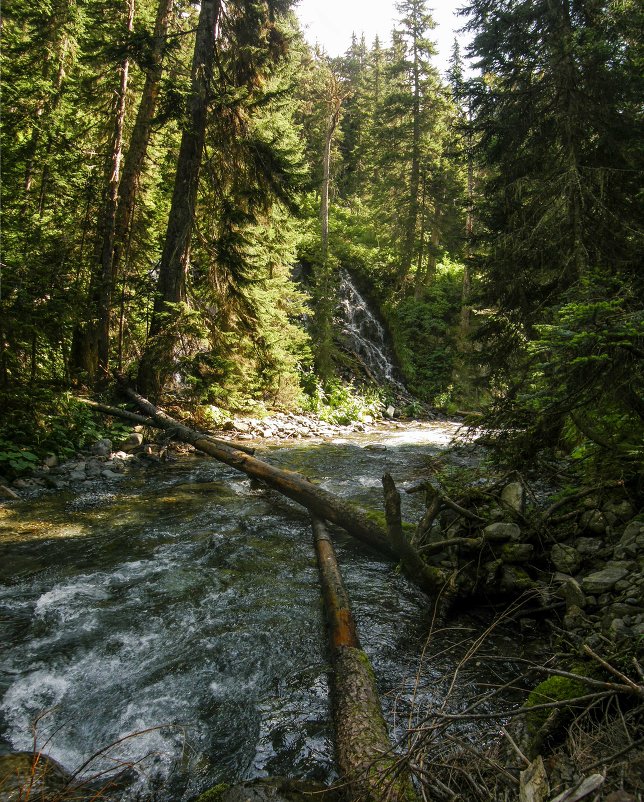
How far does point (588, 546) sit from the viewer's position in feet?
13.4

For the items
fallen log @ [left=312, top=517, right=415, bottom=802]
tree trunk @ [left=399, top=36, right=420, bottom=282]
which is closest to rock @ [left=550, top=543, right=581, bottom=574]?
fallen log @ [left=312, top=517, right=415, bottom=802]

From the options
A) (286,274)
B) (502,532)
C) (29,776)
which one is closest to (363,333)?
(286,274)

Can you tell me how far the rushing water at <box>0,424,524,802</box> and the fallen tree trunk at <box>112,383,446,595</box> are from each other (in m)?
0.27

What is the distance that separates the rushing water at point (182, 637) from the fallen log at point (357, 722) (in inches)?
7.0

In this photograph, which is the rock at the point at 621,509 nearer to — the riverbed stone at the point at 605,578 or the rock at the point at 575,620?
the riverbed stone at the point at 605,578

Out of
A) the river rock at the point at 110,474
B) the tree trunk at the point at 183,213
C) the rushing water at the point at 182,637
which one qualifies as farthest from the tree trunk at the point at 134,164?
the rushing water at the point at 182,637

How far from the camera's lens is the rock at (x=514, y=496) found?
15.3ft

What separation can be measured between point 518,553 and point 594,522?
809mm

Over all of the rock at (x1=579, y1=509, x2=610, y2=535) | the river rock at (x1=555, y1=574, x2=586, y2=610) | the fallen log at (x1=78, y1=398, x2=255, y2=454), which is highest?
the fallen log at (x1=78, y1=398, x2=255, y2=454)

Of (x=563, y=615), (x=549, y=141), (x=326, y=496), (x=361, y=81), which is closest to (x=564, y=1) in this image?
(x=549, y=141)

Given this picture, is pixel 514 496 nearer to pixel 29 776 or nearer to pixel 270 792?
pixel 270 792

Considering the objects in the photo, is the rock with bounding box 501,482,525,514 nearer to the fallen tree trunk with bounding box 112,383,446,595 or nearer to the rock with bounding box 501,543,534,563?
the rock with bounding box 501,543,534,563

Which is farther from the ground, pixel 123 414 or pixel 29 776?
pixel 123 414

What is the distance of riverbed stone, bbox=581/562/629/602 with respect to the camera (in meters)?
3.39
